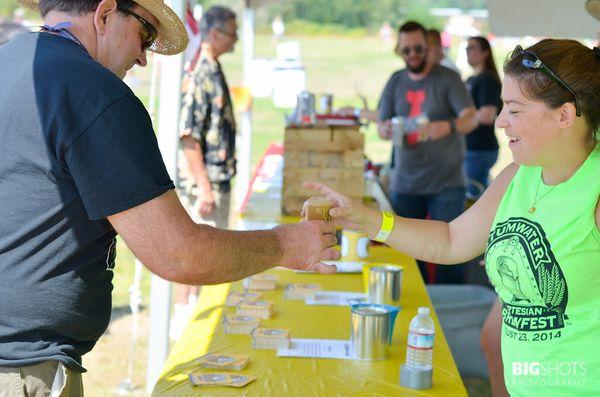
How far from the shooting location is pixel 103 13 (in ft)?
6.64

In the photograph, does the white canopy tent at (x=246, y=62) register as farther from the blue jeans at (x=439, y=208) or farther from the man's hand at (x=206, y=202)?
the blue jeans at (x=439, y=208)

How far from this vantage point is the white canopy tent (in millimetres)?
4273

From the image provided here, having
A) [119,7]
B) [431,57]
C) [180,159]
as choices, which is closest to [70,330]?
[119,7]

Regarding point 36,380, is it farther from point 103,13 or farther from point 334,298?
point 334,298

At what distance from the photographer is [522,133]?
2.16 metres

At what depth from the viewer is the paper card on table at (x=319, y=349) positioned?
8.91ft

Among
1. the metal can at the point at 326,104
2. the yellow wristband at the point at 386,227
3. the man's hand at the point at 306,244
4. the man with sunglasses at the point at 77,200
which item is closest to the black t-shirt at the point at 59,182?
the man with sunglasses at the point at 77,200

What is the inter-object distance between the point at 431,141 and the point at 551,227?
12.7 feet

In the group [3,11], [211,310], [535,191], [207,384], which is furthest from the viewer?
[3,11]

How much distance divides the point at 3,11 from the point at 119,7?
33.5m

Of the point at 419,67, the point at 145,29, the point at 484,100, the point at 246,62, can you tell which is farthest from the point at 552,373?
the point at 246,62

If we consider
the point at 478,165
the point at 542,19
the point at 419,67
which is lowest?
the point at 478,165

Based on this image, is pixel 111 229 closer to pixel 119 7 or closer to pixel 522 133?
pixel 119 7

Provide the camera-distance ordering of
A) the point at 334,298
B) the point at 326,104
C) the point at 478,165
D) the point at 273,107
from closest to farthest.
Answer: the point at 334,298 → the point at 326,104 → the point at 478,165 → the point at 273,107
